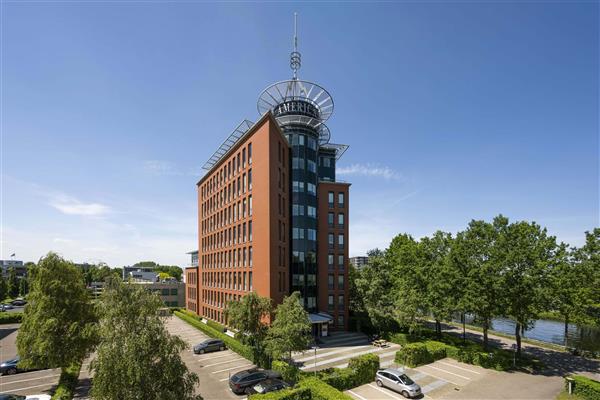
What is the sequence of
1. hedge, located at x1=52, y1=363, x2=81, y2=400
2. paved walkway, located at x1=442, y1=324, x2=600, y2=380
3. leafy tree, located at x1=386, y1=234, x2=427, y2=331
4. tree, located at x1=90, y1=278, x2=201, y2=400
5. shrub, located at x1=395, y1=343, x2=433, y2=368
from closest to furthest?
tree, located at x1=90, y1=278, x2=201, y2=400, hedge, located at x1=52, y1=363, x2=81, y2=400, paved walkway, located at x1=442, y1=324, x2=600, y2=380, shrub, located at x1=395, y1=343, x2=433, y2=368, leafy tree, located at x1=386, y1=234, x2=427, y2=331

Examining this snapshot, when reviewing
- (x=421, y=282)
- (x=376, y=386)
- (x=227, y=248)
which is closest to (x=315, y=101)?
(x=227, y=248)

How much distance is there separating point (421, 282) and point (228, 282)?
29.7 m

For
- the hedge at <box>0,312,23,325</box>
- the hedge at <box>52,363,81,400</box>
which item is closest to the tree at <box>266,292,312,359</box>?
the hedge at <box>52,363,81,400</box>

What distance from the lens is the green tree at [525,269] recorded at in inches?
1267

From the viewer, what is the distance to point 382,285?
48875mm

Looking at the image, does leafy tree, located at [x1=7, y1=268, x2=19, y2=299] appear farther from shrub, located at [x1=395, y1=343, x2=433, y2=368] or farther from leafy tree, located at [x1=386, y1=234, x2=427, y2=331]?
shrub, located at [x1=395, y1=343, x2=433, y2=368]

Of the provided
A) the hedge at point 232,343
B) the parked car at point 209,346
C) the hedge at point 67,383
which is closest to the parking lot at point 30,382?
the hedge at point 67,383

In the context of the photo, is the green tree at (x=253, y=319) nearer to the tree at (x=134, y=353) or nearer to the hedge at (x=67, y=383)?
the hedge at (x=67, y=383)

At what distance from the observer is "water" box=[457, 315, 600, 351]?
1704 inches

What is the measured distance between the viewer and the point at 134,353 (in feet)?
45.5

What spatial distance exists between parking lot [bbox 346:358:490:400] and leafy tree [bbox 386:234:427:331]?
695 centimetres

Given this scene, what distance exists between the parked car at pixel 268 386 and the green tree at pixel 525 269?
963 inches

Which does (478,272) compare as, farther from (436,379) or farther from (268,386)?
(268,386)

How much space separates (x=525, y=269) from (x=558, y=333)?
43.9 metres
